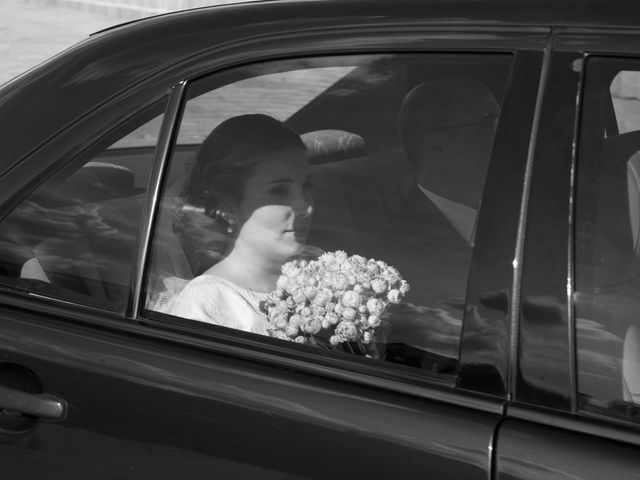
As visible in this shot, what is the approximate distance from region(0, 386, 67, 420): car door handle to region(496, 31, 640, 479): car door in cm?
77

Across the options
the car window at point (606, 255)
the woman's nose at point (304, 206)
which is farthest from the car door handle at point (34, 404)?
the car window at point (606, 255)

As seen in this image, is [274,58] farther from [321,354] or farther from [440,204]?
[321,354]

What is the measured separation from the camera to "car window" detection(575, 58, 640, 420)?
69.9 inches

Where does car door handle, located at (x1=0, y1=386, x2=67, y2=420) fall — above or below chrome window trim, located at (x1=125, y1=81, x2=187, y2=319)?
below

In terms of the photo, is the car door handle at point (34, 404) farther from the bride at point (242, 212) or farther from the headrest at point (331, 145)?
the headrest at point (331, 145)

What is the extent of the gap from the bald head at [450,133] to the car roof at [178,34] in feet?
0.41

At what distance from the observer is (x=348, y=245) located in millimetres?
2018

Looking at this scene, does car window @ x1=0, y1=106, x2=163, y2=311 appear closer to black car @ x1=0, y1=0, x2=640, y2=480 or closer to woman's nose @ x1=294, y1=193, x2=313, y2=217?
black car @ x1=0, y1=0, x2=640, y2=480

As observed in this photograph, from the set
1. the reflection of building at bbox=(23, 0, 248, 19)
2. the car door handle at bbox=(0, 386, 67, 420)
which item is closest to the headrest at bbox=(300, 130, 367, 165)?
the car door handle at bbox=(0, 386, 67, 420)

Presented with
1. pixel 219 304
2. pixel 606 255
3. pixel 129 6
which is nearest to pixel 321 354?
pixel 219 304

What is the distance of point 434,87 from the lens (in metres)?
2.04

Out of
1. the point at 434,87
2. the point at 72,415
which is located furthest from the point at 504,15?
the point at 72,415

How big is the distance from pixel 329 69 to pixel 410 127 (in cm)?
18

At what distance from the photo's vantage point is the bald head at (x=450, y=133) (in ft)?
6.37
